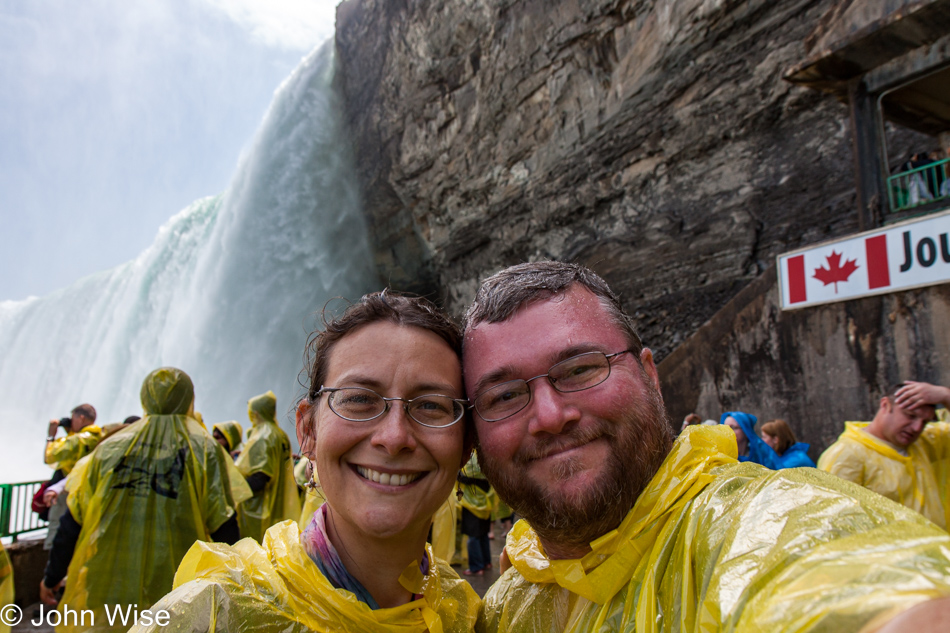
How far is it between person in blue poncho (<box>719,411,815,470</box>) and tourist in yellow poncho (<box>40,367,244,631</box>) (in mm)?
3813

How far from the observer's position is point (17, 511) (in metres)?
6.23

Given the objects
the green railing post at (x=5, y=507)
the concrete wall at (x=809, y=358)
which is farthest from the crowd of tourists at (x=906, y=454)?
the green railing post at (x=5, y=507)

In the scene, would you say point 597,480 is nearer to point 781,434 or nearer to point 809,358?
point 781,434

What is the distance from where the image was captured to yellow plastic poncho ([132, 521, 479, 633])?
1068 mm

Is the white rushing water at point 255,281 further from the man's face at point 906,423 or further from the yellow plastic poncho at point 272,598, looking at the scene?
the yellow plastic poncho at point 272,598

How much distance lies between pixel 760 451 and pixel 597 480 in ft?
13.4

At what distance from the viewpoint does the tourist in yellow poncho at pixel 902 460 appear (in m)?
3.36

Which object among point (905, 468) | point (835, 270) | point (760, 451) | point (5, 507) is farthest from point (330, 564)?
point (5, 507)

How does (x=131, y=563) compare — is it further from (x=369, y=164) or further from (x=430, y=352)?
(x=369, y=164)

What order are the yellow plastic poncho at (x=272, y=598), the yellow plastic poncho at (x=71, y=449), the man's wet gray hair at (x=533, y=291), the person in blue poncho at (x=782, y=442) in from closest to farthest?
the yellow plastic poncho at (x=272, y=598)
the man's wet gray hair at (x=533, y=291)
the person in blue poncho at (x=782, y=442)
the yellow plastic poncho at (x=71, y=449)

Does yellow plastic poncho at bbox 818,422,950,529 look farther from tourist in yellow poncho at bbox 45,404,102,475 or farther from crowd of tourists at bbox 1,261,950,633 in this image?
tourist in yellow poncho at bbox 45,404,102,475

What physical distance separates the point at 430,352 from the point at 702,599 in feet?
2.61

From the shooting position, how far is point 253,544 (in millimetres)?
1308

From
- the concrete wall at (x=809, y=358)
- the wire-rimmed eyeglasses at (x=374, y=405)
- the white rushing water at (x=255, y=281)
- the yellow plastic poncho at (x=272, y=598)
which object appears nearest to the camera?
the yellow plastic poncho at (x=272, y=598)
